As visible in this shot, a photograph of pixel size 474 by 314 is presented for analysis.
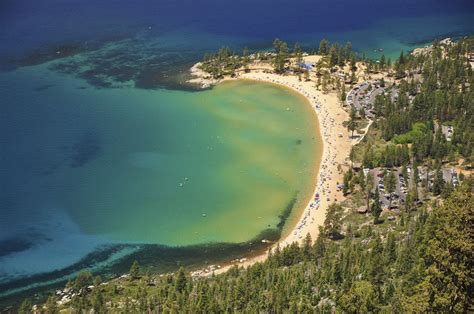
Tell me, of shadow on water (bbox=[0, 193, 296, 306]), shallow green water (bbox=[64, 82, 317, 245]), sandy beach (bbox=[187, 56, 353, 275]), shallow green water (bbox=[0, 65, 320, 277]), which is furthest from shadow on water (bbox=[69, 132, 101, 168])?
sandy beach (bbox=[187, 56, 353, 275])

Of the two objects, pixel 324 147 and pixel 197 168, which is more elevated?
pixel 324 147

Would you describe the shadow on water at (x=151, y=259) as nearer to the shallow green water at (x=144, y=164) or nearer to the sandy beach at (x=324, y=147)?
the shallow green water at (x=144, y=164)

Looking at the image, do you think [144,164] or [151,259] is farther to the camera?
[144,164]

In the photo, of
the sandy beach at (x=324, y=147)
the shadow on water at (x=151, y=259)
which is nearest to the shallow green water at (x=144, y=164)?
the shadow on water at (x=151, y=259)

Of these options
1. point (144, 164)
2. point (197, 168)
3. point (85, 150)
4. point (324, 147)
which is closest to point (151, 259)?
point (197, 168)

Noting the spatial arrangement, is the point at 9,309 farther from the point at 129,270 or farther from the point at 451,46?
the point at 451,46

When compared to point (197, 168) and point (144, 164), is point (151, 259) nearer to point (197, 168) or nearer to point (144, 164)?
point (197, 168)
